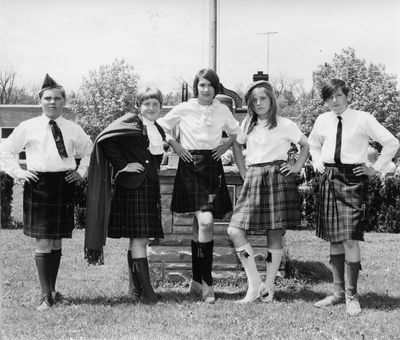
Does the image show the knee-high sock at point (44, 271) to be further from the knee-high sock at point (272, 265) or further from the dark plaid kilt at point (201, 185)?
the knee-high sock at point (272, 265)

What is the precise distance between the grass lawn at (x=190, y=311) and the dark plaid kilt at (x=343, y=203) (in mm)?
652

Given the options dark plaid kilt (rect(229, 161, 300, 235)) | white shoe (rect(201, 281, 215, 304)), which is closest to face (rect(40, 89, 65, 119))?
dark plaid kilt (rect(229, 161, 300, 235))

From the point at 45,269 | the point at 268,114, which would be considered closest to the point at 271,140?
the point at 268,114

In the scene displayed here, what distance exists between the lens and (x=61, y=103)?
4.79 metres

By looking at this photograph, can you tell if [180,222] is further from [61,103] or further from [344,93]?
[344,93]

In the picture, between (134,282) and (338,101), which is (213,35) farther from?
(134,282)

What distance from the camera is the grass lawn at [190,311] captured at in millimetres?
3945

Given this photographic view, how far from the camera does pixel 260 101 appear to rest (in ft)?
15.9

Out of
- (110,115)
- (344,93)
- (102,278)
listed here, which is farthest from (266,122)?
(110,115)

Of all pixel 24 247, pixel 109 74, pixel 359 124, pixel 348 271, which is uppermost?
pixel 109 74

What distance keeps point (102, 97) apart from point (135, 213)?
29537mm

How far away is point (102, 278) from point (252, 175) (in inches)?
88.2

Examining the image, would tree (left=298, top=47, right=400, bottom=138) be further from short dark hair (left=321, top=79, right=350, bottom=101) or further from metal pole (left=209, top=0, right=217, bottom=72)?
short dark hair (left=321, top=79, right=350, bottom=101)

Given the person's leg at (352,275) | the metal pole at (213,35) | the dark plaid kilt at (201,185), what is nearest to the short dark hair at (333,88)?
the dark plaid kilt at (201,185)
